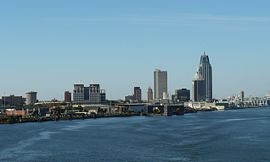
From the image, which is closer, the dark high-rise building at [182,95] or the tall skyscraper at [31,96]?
the tall skyscraper at [31,96]

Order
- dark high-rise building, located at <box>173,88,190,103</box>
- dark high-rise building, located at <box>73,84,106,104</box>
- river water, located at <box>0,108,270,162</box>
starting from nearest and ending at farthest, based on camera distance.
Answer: river water, located at <box>0,108,270,162</box> → dark high-rise building, located at <box>73,84,106,104</box> → dark high-rise building, located at <box>173,88,190,103</box>

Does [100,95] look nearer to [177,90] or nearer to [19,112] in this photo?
[177,90]

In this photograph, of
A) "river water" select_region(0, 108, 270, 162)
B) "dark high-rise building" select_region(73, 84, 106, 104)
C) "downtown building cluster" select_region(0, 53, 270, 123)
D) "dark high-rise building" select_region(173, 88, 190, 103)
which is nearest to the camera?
"river water" select_region(0, 108, 270, 162)

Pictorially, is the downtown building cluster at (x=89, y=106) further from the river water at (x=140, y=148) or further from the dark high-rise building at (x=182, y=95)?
the river water at (x=140, y=148)

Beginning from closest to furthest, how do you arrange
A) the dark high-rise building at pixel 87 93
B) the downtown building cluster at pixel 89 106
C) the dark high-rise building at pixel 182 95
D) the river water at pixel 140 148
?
the river water at pixel 140 148, the downtown building cluster at pixel 89 106, the dark high-rise building at pixel 87 93, the dark high-rise building at pixel 182 95

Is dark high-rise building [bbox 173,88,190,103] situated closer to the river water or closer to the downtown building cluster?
the downtown building cluster

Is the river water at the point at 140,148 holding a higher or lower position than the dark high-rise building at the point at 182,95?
lower

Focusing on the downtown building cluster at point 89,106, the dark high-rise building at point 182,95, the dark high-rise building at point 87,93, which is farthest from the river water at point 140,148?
the dark high-rise building at point 182,95

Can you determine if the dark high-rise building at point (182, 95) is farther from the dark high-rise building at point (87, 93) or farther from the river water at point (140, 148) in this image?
the river water at point (140, 148)

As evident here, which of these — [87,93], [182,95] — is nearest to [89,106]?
[87,93]

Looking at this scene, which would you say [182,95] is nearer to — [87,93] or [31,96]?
[87,93]

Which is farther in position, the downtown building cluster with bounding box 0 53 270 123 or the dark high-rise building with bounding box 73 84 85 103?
the dark high-rise building with bounding box 73 84 85 103

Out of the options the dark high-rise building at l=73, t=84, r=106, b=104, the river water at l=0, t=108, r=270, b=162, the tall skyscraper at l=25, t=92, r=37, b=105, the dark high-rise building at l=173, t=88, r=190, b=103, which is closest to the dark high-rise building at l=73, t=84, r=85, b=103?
the dark high-rise building at l=73, t=84, r=106, b=104

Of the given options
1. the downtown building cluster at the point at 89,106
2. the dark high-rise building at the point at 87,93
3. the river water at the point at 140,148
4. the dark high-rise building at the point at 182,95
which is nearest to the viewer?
the river water at the point at 140,148
